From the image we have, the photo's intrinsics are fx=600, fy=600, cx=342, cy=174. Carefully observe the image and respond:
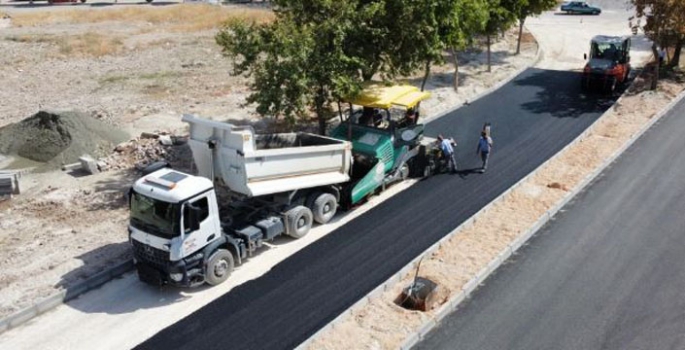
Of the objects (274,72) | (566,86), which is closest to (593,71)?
(566,86)

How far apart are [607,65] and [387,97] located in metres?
14.0

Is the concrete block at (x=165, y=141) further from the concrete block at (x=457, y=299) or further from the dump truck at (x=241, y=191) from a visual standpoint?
the concrete block at (x=457, y=299)

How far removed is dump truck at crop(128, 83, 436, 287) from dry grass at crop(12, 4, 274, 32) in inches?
1193

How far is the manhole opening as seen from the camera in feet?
41.7

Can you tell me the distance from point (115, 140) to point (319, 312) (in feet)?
44.3

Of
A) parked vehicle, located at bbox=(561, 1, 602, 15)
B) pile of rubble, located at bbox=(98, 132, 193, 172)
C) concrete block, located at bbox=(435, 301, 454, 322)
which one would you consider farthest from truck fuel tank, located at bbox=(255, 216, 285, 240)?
parked vehicle, located at bbox=(561, 1, 602, 15)

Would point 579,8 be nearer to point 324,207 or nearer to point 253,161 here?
point 324,207

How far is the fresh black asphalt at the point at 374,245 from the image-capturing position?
1230 centimetres

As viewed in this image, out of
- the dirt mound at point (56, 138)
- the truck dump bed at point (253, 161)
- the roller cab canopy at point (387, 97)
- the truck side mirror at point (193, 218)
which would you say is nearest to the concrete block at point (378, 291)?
the truck dump bed at point (253, 161)

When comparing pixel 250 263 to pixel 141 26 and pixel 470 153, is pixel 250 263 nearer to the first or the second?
pixel 470 153

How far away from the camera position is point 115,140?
2269 cm

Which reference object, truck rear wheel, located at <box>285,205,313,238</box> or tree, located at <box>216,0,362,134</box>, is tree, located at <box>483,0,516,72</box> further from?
truck rear wheel, located at <box>285,205,313,238</box>

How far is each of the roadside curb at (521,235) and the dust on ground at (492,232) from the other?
0.14 metres

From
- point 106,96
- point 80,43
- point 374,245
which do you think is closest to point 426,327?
point 374,245
